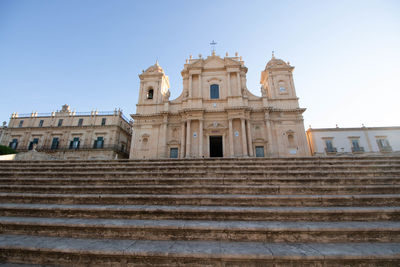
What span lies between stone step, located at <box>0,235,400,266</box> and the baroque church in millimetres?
14808

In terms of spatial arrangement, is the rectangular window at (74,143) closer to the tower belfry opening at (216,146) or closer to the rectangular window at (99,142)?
→ the rectangular window at (99,142)

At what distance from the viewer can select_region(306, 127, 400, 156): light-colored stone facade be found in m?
23.3

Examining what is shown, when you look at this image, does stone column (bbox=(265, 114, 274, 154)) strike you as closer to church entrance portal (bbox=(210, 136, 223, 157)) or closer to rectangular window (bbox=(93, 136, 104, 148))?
church entrance portal (bbox=(210, 136, 223, 157))

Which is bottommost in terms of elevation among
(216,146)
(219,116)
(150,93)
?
(216,146)

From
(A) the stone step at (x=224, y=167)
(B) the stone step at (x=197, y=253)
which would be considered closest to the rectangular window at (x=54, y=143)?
(A) the stone step at (x=224, y=167)

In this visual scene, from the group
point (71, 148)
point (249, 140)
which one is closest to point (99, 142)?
point (71, 148)

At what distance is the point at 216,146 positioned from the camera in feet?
65.5

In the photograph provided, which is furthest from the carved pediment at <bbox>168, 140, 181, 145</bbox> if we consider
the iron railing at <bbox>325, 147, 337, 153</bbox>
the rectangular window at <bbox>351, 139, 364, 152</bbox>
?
the rectangular window at <bbox>351, 139, 364, 152</bbox>

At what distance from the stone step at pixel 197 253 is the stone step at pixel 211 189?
1.98 metres

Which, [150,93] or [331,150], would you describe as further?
[331,150]

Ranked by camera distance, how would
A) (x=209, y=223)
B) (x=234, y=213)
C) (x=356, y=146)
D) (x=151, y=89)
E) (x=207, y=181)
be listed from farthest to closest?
(x=356, y=146) → (x=151, y=89) → (x=207, y=181) → (x=234, y=213) → (x=209, y=223)

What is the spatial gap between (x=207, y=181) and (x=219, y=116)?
14.3 metres

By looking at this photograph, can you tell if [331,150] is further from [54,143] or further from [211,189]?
[54,143]

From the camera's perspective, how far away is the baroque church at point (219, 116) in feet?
60.5
